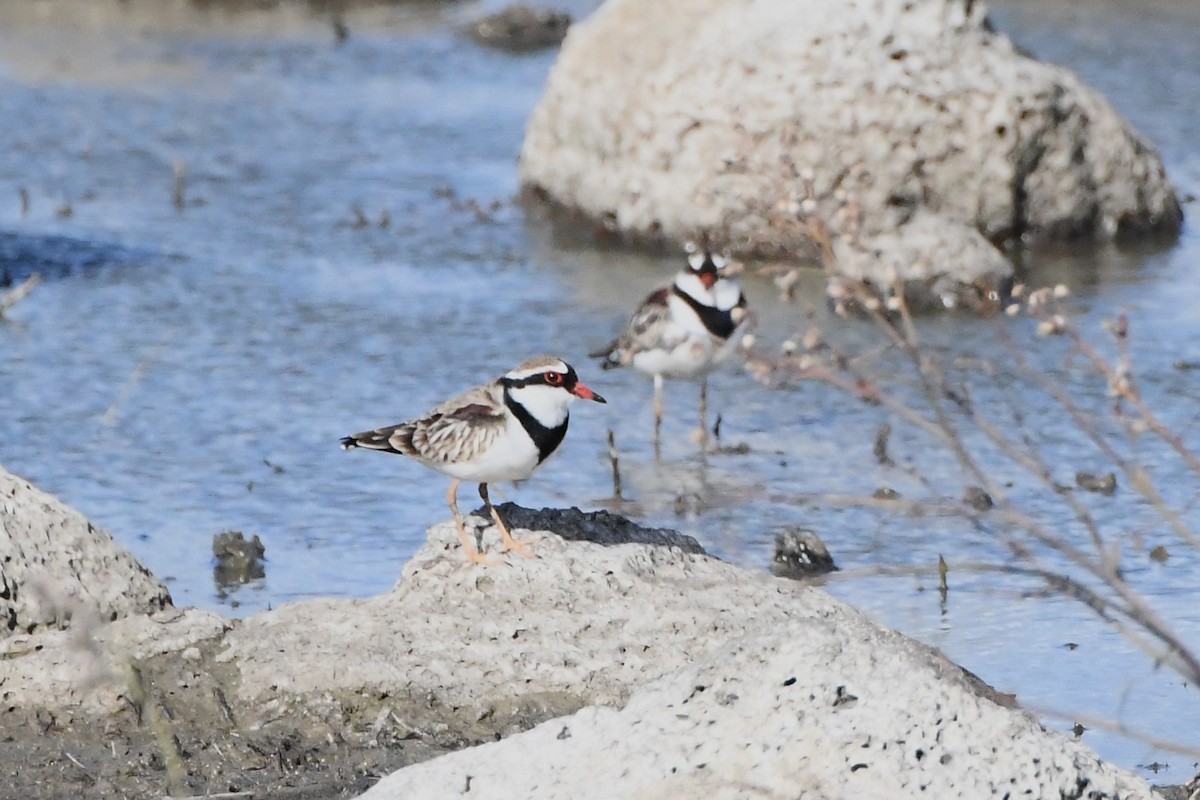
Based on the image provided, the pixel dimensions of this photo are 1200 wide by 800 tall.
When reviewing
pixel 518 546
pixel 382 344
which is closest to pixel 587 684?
pixel 518 546

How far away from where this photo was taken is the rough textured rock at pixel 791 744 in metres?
4.05

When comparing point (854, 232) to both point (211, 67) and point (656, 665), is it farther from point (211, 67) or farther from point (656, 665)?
point (211, 67)

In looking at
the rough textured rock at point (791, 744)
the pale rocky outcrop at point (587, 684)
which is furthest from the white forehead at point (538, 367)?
the rough textured rock at point (791, 744)

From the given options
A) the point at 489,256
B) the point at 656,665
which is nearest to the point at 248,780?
the point at 656,665

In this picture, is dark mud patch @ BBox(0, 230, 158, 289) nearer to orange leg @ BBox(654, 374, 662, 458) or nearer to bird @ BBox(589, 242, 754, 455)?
bird @ BBox(589, 242, 754, 455)

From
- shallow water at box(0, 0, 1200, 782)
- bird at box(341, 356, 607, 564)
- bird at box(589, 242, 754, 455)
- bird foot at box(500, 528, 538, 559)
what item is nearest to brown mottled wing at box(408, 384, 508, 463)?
bird at box(341, 356, 607, 564)

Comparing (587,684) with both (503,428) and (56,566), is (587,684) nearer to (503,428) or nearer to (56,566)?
(503,428)

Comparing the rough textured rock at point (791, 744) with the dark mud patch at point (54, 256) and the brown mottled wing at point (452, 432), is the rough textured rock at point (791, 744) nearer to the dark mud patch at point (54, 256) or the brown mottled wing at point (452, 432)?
the brown mottled wing at point (452, 432)

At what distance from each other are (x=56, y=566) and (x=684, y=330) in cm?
409

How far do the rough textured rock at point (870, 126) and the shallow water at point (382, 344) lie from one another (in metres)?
0.49

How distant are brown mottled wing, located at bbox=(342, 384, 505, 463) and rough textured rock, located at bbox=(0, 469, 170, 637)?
869 millimetres

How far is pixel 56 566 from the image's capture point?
591cm

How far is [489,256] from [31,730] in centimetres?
761

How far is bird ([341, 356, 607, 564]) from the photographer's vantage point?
6.25 m
